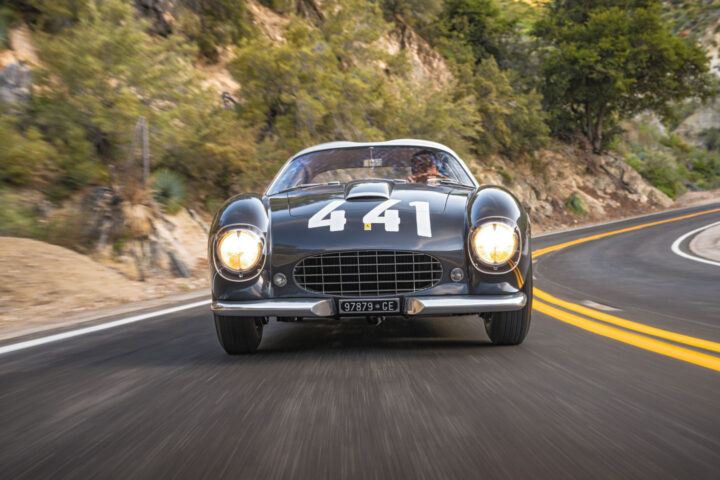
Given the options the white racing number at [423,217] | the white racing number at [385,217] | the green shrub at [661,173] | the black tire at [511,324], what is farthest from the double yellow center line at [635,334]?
the green shrub at [661,173]

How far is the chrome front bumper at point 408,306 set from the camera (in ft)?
11.0

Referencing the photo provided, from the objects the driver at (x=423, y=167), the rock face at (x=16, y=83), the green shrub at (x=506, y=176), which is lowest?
the driver at (x=423, y=167)

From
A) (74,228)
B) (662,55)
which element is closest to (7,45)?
(74,228)

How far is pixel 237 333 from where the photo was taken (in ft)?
11.9

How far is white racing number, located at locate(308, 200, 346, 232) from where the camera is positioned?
3531 millimetres

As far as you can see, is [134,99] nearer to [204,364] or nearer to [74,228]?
[74,228]

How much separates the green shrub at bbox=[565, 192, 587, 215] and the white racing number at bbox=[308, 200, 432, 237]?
94.5 feet

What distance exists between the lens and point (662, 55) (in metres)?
32.8

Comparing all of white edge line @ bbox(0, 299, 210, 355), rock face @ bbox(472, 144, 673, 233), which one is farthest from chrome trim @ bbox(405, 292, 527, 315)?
rock face @ bbox(472, 144, 673, 233)

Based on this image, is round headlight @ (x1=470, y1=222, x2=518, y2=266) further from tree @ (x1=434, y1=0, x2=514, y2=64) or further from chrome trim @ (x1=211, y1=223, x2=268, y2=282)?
tree @ (x1=434, y1=0, x2=514, y2=64)

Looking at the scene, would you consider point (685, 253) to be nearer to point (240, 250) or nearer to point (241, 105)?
point (241, 105)

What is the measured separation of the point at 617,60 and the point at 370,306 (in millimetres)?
33500

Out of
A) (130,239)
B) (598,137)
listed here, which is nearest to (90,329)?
(130,239)

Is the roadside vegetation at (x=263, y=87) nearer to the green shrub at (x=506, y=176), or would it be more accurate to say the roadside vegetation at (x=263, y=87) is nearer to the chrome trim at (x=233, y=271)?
the green shrub at (x=506, y=176)
